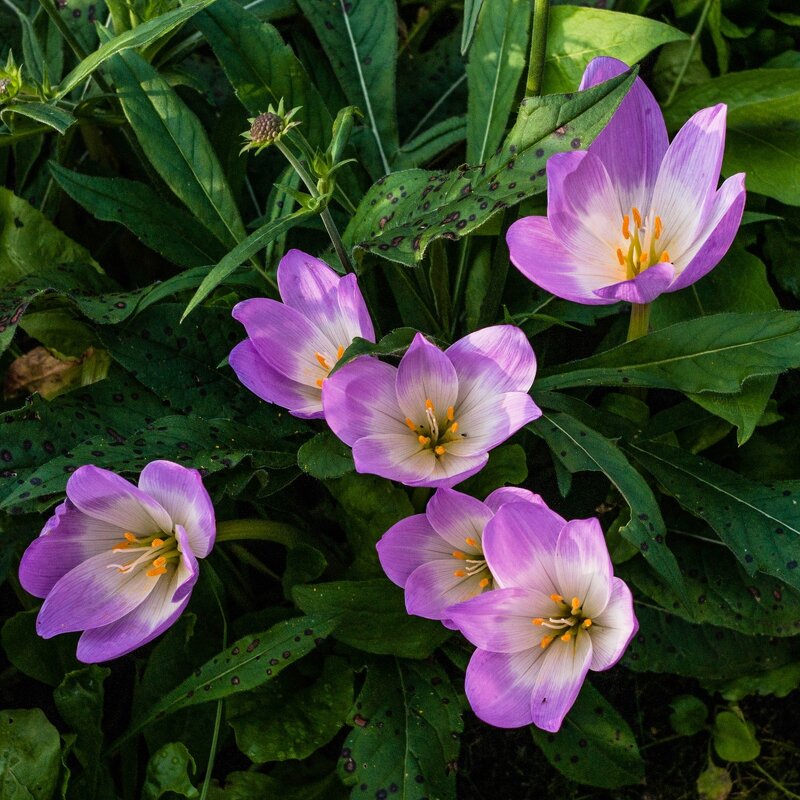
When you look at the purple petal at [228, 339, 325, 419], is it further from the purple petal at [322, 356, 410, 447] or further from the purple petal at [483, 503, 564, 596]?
the purple petal at [483, 503, 564, 596]

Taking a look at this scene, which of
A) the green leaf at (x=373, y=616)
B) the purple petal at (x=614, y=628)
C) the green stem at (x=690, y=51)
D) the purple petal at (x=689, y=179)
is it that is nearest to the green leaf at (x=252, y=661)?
the green leaf at (x=373, y=616)

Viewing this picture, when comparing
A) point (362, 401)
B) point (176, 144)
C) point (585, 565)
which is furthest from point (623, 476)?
point (176, 144)

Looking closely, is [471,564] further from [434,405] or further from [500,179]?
[500,179]

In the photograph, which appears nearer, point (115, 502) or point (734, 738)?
point (115, 502)

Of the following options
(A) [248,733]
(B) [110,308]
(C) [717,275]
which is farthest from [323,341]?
(C) [717,275]

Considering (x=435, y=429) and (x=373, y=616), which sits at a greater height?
(x=435, y=429)

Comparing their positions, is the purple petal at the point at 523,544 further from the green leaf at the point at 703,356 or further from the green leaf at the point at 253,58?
the green leaf at the point at 253,58

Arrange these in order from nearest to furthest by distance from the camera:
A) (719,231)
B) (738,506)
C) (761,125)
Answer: (719,231), (738,506), (761,125)
